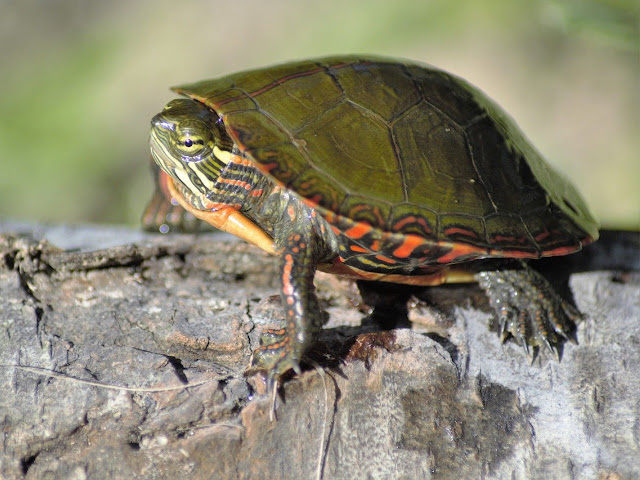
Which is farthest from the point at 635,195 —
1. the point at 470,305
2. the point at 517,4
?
the point at 470,305

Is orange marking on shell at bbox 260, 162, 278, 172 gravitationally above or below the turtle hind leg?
above

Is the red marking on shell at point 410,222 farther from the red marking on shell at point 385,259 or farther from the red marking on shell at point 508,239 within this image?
the red marking on shell at point 508,239

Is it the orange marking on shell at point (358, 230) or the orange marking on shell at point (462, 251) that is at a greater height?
the orange marking on shell at point (358, 230)


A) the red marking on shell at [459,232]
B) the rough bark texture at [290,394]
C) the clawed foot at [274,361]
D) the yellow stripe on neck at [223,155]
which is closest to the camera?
the rough bark texture at [290,394]

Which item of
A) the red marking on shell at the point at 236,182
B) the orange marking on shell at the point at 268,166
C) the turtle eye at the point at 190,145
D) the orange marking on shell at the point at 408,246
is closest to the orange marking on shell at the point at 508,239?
the orange marking on shell at the point at 408,246

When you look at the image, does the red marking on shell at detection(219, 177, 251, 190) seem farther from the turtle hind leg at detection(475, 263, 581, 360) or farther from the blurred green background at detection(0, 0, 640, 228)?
the blurred green background at detection(0, 0, 640, 228)

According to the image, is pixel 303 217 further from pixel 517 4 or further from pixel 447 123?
pixel 517 4

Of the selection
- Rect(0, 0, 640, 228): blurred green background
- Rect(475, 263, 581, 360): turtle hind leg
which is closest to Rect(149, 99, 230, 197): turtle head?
Rect(475, 263, 581, 360): turtle hind leg

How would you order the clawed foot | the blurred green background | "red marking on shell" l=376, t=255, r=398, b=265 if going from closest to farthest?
the clawed foot → "red marking on shell" l=376, t=255, r=398, b=265 → the blurred green background
